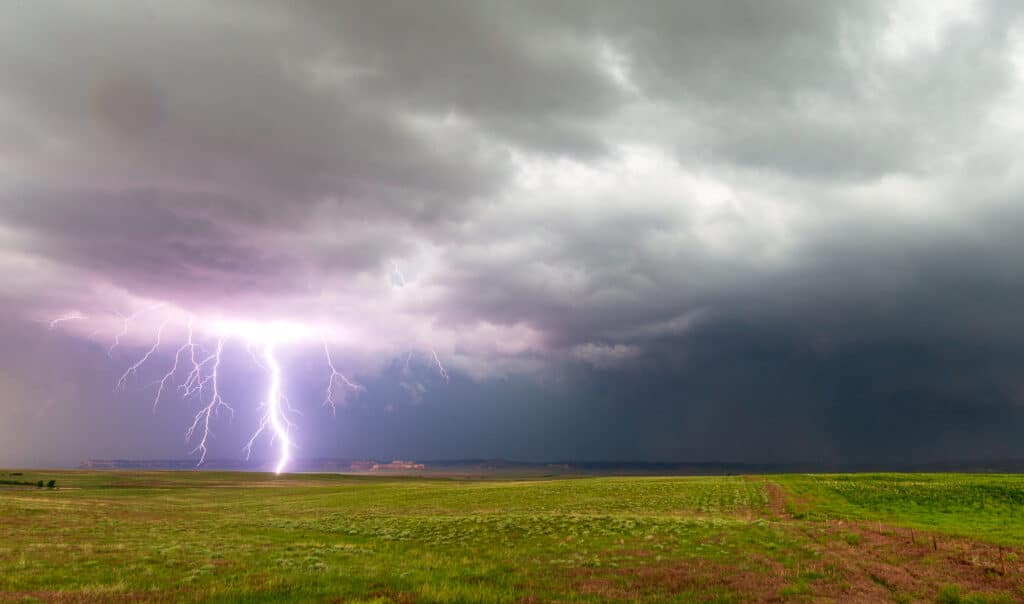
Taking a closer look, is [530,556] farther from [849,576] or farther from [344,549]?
[849,576]

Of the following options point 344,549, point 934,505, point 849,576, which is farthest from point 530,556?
point 934,505

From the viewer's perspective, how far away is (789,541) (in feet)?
93.3

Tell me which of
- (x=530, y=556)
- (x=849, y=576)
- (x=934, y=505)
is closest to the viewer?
(x=849, y=576)

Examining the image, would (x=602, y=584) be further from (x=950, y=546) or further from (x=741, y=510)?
(x=741, y=510)

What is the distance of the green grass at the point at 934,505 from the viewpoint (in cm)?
3478

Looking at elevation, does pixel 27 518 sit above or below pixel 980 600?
below

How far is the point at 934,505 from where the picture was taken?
47.6 meters

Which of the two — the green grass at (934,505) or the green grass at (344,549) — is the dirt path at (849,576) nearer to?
the green grass at (344,549)

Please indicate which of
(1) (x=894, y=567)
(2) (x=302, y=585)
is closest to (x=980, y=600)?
(1) (x=894, y=567)

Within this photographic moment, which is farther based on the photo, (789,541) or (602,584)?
(789,541)

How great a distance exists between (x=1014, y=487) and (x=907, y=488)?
924 cm

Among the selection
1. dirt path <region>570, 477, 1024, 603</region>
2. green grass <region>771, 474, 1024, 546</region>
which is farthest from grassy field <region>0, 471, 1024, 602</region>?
green grass <region>771, 474, 1024, 546</region>

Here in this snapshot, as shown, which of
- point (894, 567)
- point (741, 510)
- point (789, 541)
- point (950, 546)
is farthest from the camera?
point (741, 510)

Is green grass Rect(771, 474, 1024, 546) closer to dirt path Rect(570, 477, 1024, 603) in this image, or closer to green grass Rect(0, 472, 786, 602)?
dirt path Rect(570, 477, 1024, 603)
